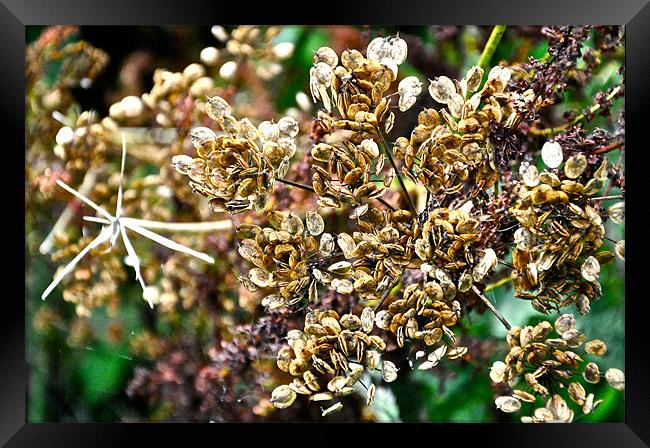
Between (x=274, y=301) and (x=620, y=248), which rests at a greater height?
(x=620, y=248)

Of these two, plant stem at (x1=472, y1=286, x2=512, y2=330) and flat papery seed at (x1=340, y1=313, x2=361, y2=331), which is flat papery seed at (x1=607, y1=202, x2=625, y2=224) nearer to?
plant stem at (x1=472, y1=286, x2=512, y2=330)

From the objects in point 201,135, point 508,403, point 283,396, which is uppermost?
point 201,135

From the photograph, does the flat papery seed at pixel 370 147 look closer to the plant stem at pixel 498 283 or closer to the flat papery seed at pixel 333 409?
the plant stem at pixel 498 283

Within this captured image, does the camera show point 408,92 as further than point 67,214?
No

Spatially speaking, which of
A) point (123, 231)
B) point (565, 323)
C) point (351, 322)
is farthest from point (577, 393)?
point (123, 231)

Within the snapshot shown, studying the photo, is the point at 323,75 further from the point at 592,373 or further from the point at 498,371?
the point at 592,373
